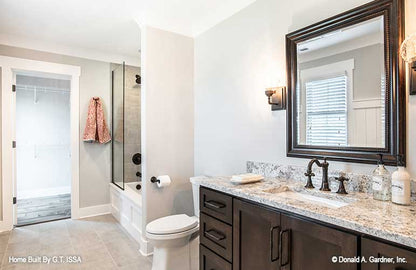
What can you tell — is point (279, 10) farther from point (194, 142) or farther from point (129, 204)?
point (129, 204)

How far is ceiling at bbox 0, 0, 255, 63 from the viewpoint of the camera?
2402 millimetres

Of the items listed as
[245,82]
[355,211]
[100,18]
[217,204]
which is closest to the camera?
[355,211]

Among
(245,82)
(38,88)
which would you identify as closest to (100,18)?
(245,82)

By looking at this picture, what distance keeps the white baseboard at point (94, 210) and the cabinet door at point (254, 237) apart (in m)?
2.94

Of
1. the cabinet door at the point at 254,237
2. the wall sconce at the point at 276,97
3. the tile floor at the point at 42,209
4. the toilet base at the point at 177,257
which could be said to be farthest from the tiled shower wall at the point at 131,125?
the cabinet door at the point at 254,237

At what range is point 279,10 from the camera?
76.2 inches

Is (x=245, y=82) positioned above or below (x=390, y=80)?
above

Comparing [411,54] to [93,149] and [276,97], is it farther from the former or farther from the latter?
[93,149]

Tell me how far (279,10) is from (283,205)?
152cm

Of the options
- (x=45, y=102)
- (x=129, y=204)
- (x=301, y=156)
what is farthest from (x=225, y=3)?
(x=45, y=102)

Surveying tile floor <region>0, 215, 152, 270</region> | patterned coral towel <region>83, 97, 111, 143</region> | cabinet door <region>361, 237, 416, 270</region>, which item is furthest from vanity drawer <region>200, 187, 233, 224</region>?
patterned coral towel <region>83, 97, 111, 143</region>

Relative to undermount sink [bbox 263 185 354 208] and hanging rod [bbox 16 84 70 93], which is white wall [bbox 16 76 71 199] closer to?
hanging rod [bbox 16 84 70 93]

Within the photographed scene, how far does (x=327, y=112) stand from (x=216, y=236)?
1123mm

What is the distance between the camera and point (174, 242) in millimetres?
2080
